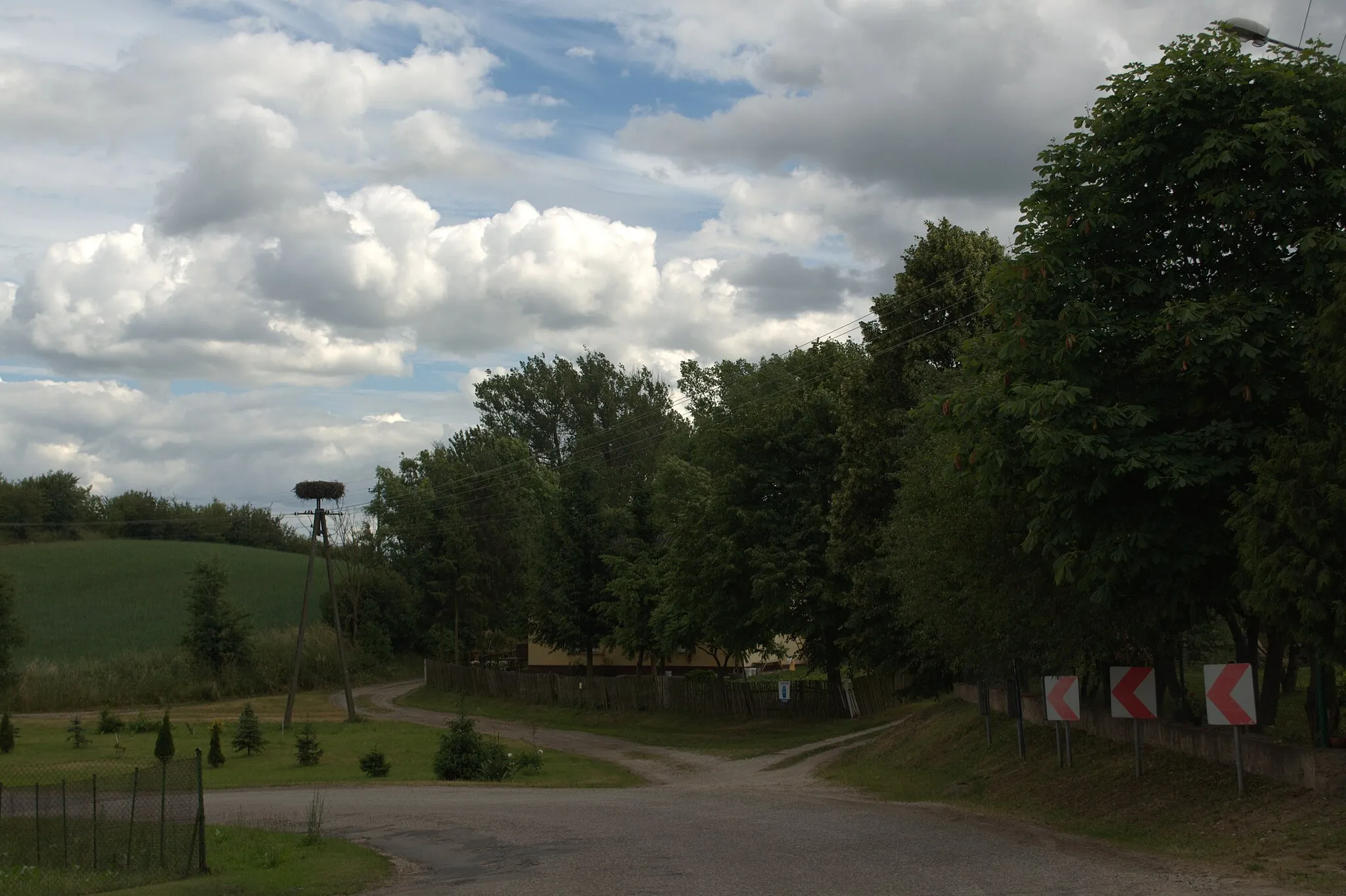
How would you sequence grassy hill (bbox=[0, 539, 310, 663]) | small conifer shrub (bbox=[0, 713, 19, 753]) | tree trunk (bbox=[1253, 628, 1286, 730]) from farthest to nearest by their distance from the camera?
grassy hill (bbox=[0, 539, 310, 663])
small conifer shrub (bbox=[0, 713, 19, 753])
tree trunk (bbox=[1253, 628, 1286, 730])

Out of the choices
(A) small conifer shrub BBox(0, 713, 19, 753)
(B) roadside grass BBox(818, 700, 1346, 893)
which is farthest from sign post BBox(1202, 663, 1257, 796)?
(A) small conifer shrub BBox(0, 713, 19, 753)

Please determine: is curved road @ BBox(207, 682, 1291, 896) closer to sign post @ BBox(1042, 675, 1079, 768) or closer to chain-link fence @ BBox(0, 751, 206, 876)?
sign post @ BBox(1042, 675, 1079, 768)

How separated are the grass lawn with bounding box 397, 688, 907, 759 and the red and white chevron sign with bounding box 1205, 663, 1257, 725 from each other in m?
24.4

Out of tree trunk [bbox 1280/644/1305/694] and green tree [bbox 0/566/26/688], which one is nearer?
tree trunk [bbox 1280/644/1305/694]

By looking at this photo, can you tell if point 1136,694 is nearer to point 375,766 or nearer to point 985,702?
point 985,702

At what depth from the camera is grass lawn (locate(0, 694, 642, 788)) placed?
33.1 metres

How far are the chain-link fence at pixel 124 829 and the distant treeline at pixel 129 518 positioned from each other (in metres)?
126

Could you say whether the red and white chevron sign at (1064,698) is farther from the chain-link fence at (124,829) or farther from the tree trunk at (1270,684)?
the chain-link fence at (124,829)

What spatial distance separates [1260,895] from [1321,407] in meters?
6.45

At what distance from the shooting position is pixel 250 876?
566 inches

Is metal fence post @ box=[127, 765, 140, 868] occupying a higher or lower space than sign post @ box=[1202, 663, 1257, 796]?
lower

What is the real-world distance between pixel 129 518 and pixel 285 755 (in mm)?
117084

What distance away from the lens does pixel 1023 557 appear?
18.3 meters

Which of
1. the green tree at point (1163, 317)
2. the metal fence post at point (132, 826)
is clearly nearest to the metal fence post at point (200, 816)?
the metal fence post at point (132, 826)
